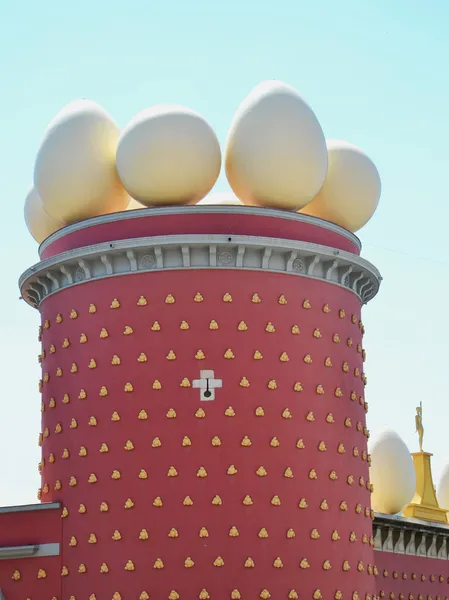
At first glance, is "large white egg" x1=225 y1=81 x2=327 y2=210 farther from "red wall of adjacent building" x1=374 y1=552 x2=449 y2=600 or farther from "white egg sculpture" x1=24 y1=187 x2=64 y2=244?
"red wall of adjacent building" x1=374 y1=552 x2=449 y2=600

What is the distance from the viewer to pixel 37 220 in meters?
32.0

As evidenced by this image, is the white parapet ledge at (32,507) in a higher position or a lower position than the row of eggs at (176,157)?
lower

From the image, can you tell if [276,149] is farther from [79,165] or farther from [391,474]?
[391,474]

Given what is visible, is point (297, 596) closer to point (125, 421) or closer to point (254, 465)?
point (254, 465)

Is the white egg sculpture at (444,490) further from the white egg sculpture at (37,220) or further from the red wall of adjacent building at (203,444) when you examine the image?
the white egg sculpture at (37,220)

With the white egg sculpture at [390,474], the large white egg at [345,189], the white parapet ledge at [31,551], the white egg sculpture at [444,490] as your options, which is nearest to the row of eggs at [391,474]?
the white egg sculpture at [390,474]

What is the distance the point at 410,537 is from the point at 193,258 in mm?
14665

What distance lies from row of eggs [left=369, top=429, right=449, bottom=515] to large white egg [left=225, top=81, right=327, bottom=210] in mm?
12387

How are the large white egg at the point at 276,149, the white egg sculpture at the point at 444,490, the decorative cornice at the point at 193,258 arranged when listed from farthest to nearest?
1. the white egg sculpture at the point at 444,490
2. the large white egg at the point at 276,149
3. the decorative cornice at the point at 193,258

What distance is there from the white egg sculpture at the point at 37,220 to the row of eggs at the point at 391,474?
44.0 feet

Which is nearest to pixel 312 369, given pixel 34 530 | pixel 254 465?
pixel 254 465

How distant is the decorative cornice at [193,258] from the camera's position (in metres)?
27.7

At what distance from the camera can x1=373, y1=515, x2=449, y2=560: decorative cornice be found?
3628 centimetres

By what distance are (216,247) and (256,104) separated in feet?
11.8
